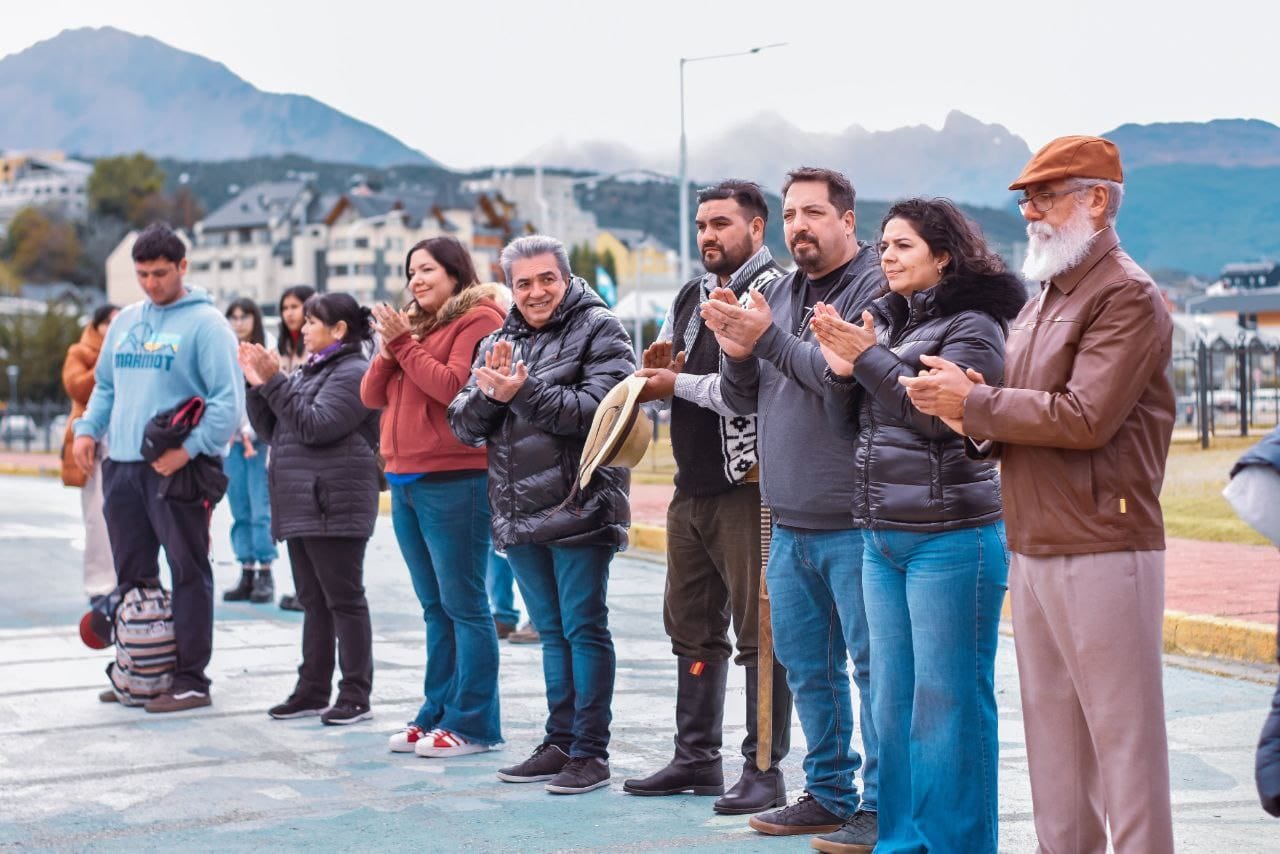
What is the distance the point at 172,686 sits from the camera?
7.99 m

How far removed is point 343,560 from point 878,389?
3619 mm

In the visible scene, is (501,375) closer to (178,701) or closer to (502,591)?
(178,701)

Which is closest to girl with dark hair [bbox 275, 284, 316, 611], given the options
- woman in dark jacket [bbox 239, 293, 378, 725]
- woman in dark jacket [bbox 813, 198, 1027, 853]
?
woman in dark jacket [bbox 239, 293, 378, 725]

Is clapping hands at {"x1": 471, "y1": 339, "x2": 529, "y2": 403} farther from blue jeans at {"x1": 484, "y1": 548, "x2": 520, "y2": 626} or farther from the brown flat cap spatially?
blue jeans at {"x1": 484, "y1": 548, "x2": 520, "y2": 626}

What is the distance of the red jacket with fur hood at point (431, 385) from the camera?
6652 mm

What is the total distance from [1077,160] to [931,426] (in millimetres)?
859

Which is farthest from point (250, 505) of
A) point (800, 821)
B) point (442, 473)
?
point (800, 821)

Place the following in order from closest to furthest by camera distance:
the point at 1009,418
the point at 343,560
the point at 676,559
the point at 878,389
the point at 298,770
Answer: the point at 1009,418, the point at 878,389, the point at 676,559, the point at 298,770, the point at 343,560

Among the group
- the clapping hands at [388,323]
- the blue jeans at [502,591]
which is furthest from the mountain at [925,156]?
the blue jeans at [502,591]

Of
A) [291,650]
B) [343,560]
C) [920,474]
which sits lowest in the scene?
[291,650]

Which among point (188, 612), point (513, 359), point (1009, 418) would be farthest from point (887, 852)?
point (188, 612)

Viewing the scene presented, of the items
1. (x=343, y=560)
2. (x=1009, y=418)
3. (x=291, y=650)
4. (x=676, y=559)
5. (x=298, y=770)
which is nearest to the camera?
(x=1009, y=418)

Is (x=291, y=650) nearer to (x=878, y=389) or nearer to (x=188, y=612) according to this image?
(x=188, y=612)

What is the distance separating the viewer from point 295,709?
765 centimetres
